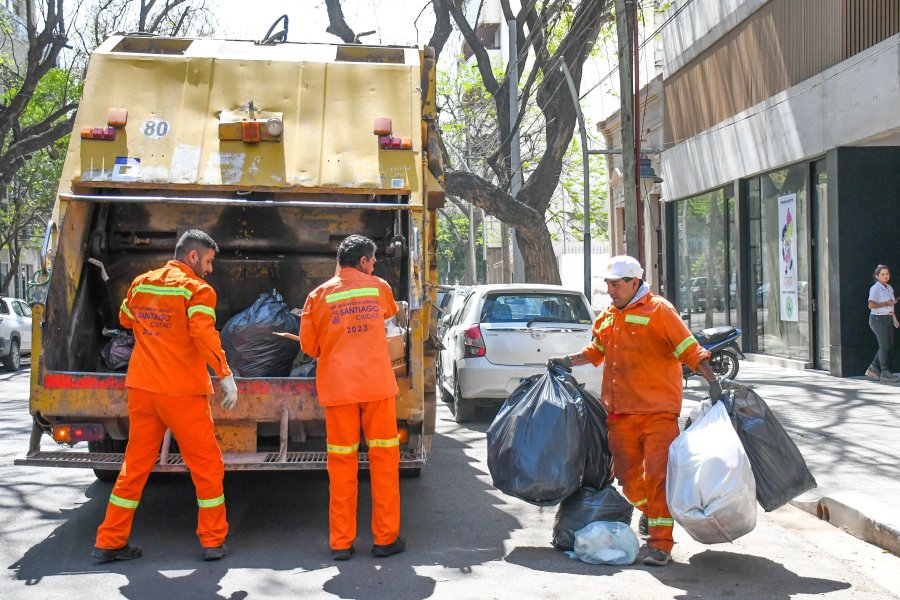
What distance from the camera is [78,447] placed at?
8742 mm

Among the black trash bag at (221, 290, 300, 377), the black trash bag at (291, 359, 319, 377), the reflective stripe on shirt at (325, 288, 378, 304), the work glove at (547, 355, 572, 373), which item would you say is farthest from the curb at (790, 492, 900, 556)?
the black trash bag at (221, 290, 300, 377)

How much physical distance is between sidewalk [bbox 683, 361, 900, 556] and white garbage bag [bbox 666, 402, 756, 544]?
3.98ft

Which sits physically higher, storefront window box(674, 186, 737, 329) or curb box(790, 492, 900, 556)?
storefront window box(674, 186, 737, 329)

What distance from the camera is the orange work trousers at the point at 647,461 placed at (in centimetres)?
512

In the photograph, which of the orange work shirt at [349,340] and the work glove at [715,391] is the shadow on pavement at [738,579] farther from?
the orange work shirt at [349,340]

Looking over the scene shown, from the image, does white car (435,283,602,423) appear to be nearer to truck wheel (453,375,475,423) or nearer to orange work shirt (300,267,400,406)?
truck wheel (453,375,475,423)

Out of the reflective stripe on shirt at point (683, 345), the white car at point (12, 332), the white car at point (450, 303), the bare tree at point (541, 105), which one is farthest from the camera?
the white car at point (12, 332)

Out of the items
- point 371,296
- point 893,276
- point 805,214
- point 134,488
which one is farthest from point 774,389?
point 134,488

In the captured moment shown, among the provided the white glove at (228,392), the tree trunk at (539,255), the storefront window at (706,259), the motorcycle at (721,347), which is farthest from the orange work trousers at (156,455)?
the storefront window at (706,259)

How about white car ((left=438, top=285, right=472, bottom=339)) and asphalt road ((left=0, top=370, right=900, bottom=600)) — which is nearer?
asphalt road ((left=0, top=370, right=900, bottom=600))

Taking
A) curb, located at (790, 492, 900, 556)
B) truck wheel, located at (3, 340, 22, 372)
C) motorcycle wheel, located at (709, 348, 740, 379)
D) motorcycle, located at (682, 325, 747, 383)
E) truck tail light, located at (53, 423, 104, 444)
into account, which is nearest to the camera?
curb, located at (790, 492, 900, 556)

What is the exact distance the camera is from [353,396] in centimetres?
524

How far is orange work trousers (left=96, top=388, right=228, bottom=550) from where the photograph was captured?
16.9ft

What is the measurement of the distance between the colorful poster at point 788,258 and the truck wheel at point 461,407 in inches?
273
